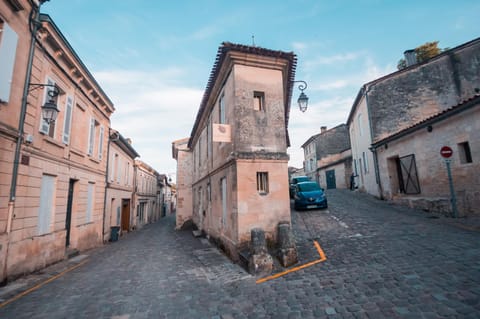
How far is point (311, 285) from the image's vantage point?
477cm

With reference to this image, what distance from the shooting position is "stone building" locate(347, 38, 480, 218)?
48.0ft

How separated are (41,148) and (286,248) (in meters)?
7.89

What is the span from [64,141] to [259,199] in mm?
7517

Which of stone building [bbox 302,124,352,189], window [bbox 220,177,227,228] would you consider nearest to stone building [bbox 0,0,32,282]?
window [bbox 220,177,227,228]

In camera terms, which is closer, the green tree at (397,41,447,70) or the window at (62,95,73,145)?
the window at (62,95,73,145)

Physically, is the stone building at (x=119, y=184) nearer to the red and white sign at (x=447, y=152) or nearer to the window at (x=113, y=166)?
the window at (x=113, y=166)

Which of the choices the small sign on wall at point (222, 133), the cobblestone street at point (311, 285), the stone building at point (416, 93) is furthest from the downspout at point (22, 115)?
the stone building at point (416, 93)

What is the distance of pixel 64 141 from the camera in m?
8.67

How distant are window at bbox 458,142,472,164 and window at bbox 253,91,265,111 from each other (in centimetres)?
826

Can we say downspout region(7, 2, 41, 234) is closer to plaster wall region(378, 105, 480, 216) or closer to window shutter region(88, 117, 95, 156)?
window shutter region(88, 117, 95, 156)

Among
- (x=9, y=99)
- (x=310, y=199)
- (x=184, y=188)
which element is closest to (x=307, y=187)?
(x=310, y=199)

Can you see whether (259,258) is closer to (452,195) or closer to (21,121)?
(21,121)

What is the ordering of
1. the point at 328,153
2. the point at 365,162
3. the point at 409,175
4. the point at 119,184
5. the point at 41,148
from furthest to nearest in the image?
the point at 328,153 < the point at 365,162 < the point at 119,184 < the point at 409,175 < the point at 41,148

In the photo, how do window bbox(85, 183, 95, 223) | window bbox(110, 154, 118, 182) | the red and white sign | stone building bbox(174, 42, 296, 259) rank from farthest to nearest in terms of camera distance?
window bbox(110, 154, 118, 182)
window bbox(85, 183, 95, 223)
the red and white sign
stone building bbox(174, 42, 296, 259)
